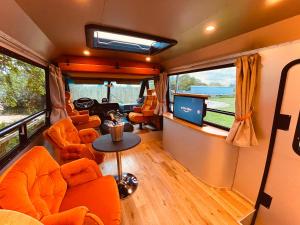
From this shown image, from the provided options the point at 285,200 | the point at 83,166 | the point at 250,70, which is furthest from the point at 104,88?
the point at 285,200

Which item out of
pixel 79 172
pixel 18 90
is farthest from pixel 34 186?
pixel 18 90

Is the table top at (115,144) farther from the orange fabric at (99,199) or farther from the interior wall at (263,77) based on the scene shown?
the interior wall at (263,77)

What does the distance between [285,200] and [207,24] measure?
1.99 m

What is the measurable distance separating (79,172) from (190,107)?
1.90 m

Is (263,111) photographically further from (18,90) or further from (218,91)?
(18,90)

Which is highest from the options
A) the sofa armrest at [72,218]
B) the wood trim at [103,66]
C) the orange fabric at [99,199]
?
the wood trim at [103,66]

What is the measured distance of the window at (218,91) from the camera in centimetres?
221

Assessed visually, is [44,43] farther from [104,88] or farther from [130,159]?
[104,88]

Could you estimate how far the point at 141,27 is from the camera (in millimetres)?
1639

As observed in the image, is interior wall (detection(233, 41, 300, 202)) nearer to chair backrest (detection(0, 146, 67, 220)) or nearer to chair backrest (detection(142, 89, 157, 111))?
chair backrest (detection(0, 146, 67, 220))

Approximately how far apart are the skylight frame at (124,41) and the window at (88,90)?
10.6 feet

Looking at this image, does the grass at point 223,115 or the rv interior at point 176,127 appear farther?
the grass at point 223,115

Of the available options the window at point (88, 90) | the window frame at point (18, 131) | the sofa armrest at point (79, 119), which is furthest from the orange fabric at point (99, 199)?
the window at point (88, 90)

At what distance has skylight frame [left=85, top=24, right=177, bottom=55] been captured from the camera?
5.56 feet
